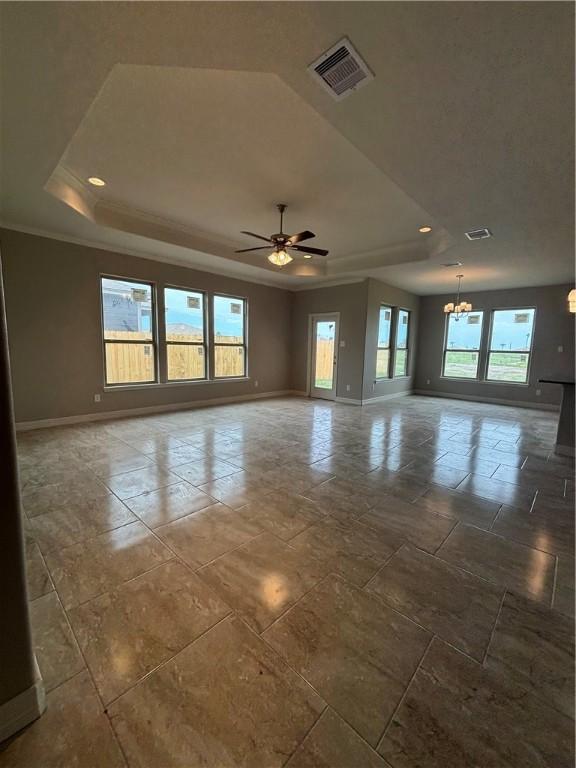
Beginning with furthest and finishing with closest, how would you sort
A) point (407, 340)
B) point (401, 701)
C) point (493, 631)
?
point (407, 340), point (493, 631), point (401, 701)

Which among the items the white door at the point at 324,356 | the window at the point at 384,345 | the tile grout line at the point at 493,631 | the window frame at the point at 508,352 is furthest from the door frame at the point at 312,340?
the tile grout line at the point at 493,631

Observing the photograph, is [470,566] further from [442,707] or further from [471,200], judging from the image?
[471,200]

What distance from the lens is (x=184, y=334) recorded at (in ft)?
20.2

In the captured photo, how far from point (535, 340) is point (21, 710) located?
9208 millimetres

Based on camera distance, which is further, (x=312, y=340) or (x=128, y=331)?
(x=312, y=340)

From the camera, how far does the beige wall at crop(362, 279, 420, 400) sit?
6957mm

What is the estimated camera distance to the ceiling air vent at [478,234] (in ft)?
13.1

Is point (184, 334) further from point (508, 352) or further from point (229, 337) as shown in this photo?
point (508, 352)

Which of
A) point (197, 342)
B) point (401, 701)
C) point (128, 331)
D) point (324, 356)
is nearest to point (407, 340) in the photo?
point (324, 356)

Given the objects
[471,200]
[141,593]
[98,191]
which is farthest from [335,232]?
[141,593]

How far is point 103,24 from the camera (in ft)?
5.11

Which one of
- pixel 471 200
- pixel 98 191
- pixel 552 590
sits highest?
pixel 98 191

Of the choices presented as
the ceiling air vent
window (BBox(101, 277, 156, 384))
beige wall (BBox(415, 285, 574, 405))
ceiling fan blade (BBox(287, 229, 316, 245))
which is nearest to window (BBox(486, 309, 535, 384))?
beige wall (BBox(415, 285, 574, 405))

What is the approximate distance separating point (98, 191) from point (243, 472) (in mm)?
3741
